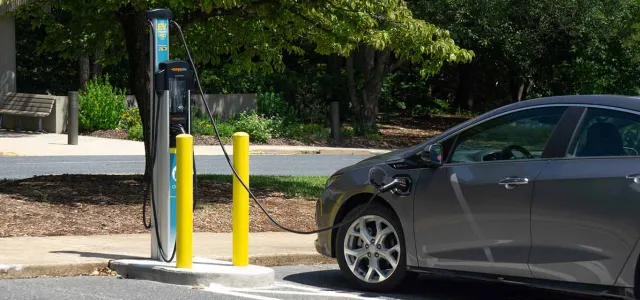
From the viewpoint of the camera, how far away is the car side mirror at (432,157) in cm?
816

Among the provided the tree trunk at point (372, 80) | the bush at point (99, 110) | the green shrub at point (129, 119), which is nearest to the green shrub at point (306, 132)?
the tree trunk at point (372, 80)

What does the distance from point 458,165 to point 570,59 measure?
26.8 m

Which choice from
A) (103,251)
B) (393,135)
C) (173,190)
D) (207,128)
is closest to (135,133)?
(207,128)

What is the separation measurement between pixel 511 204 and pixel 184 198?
254cm

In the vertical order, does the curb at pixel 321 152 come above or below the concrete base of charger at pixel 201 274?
above

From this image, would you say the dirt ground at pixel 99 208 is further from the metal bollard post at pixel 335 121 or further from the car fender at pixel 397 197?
the metal bollard post at pixel 335 121

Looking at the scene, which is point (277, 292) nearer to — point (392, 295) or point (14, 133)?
point (392, 295)

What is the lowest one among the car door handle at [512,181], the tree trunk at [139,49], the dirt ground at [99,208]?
the dirt ground at [99,208]

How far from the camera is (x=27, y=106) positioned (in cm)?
2686

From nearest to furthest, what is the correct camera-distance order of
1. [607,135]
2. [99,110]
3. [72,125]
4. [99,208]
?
[607,135]
[99,208]
[72,125]
[99,110]

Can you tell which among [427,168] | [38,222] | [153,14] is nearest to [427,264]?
[427,168]

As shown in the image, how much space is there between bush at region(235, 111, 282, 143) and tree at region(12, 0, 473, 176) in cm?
1069

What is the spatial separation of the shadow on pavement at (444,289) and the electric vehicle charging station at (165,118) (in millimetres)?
1122

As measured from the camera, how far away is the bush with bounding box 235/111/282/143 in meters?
26.7
